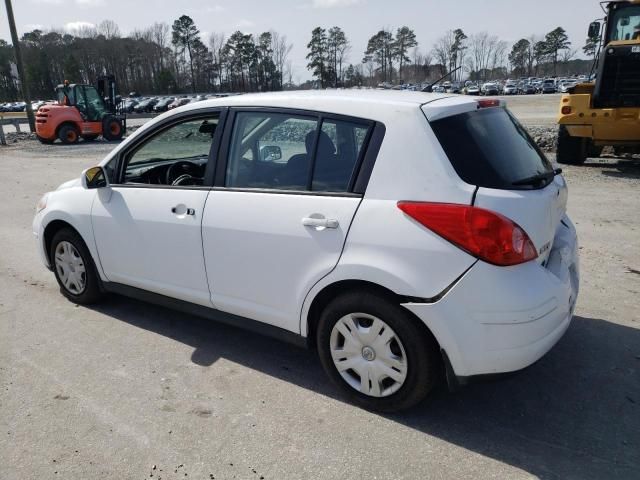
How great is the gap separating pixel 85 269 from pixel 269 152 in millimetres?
2082

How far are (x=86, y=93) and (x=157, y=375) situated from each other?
23588mm

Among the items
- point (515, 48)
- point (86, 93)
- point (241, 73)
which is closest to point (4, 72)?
point (241, 73)

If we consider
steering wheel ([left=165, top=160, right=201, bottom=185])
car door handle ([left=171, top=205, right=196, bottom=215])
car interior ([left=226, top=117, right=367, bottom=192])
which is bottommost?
car door handle ([left=171, top=205, right=196, bottom=215])

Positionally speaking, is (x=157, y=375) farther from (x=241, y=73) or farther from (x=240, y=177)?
(x=241, y=73)

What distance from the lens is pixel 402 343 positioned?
2.74 m

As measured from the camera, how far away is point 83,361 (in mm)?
3650

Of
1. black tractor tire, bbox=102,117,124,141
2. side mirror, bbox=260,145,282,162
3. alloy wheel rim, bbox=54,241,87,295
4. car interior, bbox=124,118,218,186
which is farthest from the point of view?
black tractor tire, bbox=102,117,124,141

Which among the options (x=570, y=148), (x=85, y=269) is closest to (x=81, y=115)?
(x=570, y=148)

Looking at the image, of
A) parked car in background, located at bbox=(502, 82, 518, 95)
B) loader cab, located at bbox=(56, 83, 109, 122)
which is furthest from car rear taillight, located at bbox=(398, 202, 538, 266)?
parked car in background, located at bbox=(502, 82, 518, 95)

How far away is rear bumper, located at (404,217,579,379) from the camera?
2.50 meters

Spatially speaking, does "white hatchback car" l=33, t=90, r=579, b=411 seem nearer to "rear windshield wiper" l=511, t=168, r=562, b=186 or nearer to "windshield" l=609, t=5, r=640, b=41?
"rear windshield wiper" l=511, t=168, r=562, b=186

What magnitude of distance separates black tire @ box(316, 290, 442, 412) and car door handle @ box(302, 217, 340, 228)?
1.28 ft

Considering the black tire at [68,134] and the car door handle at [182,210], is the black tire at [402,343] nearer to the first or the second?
the car door handle at [182,210]

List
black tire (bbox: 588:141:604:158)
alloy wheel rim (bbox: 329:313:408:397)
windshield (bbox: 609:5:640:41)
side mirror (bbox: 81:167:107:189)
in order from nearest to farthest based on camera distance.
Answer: alloy wheel rim (bbox: 329:313:408:397) → side mirror (bbox: 81:167:107:189) → windshield (bbox: 609:5:640:41) → black tire (bbox: 588:141:604:158)
